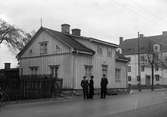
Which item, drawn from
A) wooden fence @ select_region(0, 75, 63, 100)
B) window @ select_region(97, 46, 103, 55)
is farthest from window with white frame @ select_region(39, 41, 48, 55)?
wooden fence @ select_region(0, 75, 63, 100)

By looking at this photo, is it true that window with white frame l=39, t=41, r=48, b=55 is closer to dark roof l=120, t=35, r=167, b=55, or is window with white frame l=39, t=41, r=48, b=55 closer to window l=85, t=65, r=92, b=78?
window l=85, t=65, r=92, b=78

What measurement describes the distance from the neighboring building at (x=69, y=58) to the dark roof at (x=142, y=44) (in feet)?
137

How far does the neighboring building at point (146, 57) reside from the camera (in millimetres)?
68625

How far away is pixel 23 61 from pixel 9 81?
12.9m

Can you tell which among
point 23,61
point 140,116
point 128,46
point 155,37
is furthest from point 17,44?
point 155,37

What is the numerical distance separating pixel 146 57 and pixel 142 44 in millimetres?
9434

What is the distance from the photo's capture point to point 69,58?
27938mm

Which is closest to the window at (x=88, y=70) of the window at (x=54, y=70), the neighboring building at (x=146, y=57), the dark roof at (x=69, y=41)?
the dark roof at (x=69, y=41)

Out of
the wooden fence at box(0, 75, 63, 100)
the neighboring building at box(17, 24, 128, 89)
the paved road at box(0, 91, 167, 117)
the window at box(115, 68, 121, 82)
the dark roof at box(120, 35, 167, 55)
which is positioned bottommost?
the paved road at box(0, 91, 167, 117)

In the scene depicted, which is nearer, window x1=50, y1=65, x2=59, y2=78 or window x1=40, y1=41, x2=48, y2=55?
window x1=50, y1=65, x2=59, y2=78

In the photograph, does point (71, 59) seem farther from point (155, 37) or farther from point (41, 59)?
point (155, 37)

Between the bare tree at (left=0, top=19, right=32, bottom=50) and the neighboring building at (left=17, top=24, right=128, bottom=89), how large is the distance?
4488 mm

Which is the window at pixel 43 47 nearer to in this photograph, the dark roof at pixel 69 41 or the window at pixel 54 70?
the dark roof at pixel 69 41

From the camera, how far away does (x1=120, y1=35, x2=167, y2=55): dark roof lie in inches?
2995
